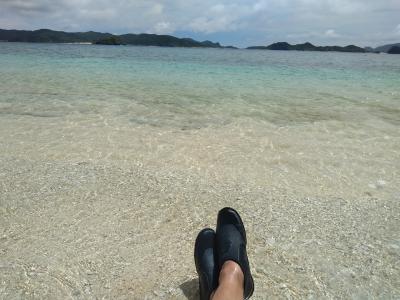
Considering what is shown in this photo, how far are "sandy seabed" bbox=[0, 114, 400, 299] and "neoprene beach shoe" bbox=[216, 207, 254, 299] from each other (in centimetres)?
30

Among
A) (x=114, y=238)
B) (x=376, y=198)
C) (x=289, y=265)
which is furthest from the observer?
(x=376, y=198)

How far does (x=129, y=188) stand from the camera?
4398mm

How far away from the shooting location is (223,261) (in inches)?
103

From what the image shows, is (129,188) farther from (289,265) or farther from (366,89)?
(366,89)

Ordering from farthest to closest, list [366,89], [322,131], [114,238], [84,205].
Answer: [366,89] → [322,131] → [84,205] → [114,238]

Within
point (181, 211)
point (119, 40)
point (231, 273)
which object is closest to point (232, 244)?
point (231, 273)

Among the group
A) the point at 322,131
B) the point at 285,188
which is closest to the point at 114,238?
the point at 285,188

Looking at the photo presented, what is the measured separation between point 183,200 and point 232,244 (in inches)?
55.2

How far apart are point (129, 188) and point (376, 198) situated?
3.02 m

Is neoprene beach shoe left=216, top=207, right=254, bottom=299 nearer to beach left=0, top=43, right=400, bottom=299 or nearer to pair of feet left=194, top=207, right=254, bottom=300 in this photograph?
pair of feet left=194, top=207, right=254, bottom=300

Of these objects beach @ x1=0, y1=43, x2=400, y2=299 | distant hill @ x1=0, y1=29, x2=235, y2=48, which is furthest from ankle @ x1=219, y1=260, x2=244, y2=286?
distant hill @ x1=0, y1=29, x2=235, y2=48

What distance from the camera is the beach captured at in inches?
113

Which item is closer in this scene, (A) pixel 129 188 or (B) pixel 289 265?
(B) pixel 289 265

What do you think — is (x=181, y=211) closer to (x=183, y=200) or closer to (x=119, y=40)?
(x=183, y=200)
